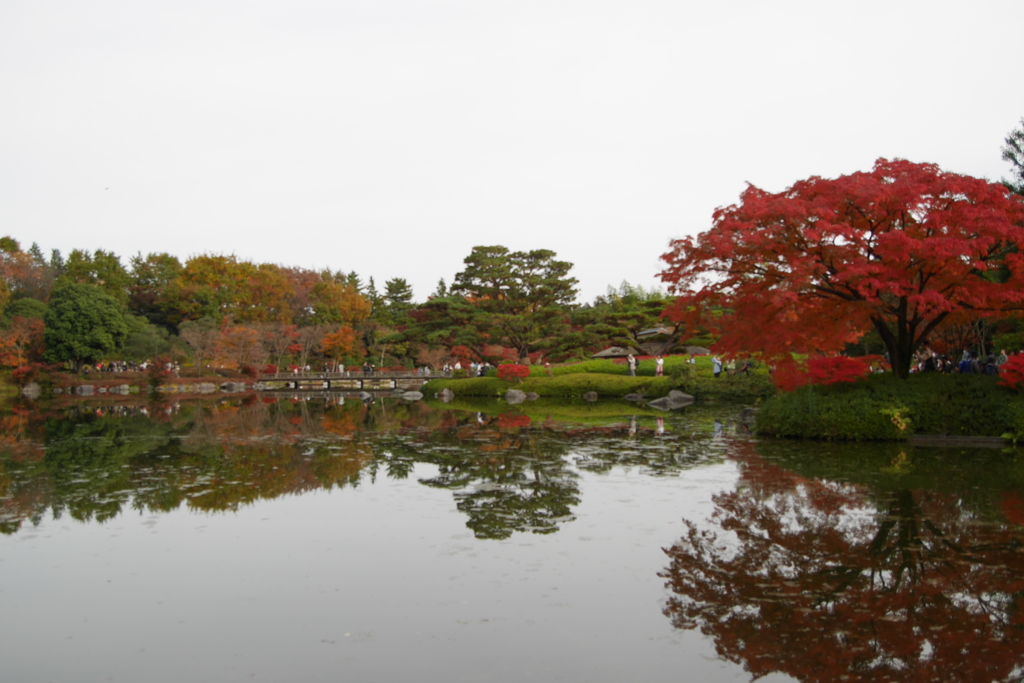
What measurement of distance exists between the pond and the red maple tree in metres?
3.04

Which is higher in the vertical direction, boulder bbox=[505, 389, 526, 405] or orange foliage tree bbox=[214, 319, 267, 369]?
orange foliage tree bbox=[214, 319, 267, 369]

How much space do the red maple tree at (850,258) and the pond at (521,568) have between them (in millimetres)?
3040

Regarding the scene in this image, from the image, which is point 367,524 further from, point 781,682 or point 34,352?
point 34,352

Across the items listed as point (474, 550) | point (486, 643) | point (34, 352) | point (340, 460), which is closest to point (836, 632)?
point (486, 643)

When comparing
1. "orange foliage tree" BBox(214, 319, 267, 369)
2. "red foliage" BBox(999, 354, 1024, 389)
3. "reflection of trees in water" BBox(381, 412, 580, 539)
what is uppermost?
"orange foliage tree" BBox(214, 319, 267, 369)

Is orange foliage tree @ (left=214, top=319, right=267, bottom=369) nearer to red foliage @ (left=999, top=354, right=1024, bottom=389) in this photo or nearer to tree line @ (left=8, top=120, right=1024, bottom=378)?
tree line @ (left=8, top=120, right=1024, bottom=378)

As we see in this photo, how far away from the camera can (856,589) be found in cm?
610

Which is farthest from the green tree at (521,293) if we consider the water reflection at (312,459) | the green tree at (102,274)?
the green tree at (102,274)

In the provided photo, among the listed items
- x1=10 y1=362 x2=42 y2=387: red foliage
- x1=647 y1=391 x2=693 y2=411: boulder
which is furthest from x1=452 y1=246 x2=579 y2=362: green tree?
x1=10 y1=362 x2=42 y2=387: red foliage

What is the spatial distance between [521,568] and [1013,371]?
12.4 metres

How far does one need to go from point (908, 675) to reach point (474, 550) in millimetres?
4281

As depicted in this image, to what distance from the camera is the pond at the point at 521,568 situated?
16.2 feet

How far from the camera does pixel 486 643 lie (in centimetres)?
518

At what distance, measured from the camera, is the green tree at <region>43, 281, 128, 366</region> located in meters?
46.7
